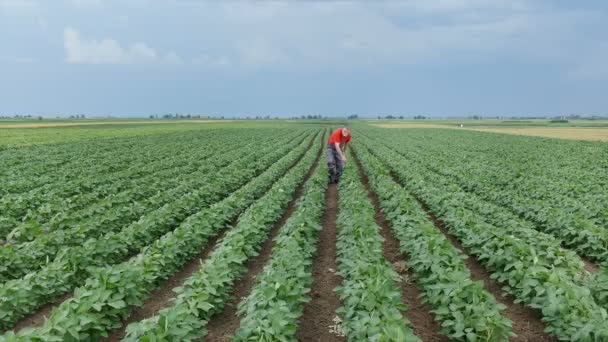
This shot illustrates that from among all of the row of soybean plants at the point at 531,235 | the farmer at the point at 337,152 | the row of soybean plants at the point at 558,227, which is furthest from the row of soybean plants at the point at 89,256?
the row of soybean plants at the point at 558,227

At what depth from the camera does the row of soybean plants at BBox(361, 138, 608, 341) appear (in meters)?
4.22

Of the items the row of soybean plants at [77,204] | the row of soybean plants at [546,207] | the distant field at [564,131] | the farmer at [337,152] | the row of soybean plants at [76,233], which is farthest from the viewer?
the distant field at [564,131]

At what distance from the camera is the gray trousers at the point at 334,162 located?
49.2 feet

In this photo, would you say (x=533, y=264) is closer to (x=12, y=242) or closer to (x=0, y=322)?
(x=0, y=322)

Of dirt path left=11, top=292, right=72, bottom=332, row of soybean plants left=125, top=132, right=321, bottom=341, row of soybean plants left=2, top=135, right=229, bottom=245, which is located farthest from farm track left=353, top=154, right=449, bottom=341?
row of soybean plants left=2, top=135, right=229, bottom=245

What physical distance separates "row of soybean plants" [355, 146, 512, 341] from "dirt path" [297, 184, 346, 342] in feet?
3.92

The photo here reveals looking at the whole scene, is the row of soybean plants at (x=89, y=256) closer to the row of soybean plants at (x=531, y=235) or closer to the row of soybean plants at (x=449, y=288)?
the row of soybean plants at (x=449, y=288)

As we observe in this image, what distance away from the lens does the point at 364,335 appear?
3.98m

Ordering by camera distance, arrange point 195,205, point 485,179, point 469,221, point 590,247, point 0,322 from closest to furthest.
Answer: point 0,322 → point 590,247 → point 469,221 → point 195,205 → point 485,179

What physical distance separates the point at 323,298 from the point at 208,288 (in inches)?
70.4

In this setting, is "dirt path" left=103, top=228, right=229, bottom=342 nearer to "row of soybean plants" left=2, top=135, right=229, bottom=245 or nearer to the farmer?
"row of soybean plants" left=2, top=135, right=229, bottom=245

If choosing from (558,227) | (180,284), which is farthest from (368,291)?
(558,227)

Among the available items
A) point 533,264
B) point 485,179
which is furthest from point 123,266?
point 485,179

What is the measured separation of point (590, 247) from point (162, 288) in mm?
7271
